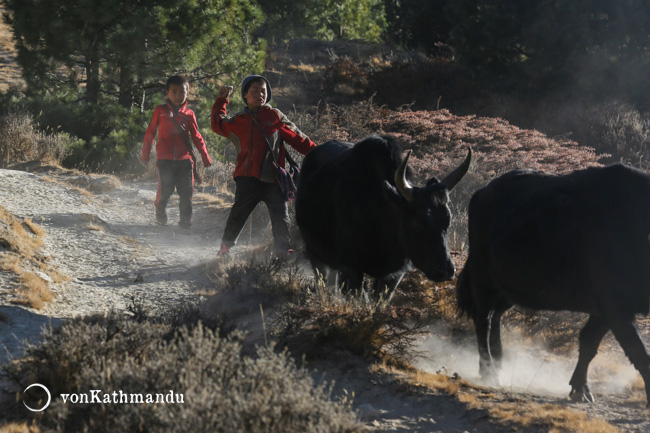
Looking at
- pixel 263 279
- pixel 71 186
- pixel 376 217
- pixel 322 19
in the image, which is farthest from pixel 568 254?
pixel 322 19

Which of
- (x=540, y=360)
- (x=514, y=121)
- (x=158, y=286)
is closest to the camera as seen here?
(x=540, y=360)

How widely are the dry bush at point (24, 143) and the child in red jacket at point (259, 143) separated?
702cm

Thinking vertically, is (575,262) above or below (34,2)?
below

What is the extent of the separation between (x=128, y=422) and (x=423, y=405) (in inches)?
76.4

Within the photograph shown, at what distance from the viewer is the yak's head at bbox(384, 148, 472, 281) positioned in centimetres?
563

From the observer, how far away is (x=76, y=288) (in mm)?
7199

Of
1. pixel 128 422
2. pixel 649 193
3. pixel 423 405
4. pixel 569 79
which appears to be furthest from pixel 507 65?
pixel 128 422

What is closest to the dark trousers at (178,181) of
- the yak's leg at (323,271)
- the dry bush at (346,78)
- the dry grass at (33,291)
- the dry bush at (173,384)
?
the yak's leg at (323,271)

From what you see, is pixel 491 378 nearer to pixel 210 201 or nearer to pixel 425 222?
pixel 425 222

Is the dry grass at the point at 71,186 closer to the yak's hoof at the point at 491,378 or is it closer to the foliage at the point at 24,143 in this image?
the foliage at the point at 24,143

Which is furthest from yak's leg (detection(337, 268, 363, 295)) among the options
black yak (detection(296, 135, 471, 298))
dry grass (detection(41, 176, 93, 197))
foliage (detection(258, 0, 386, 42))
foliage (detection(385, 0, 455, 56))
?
foliage (detection(258, 0, 386, 42))

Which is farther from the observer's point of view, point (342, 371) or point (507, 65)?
point (507, 65)

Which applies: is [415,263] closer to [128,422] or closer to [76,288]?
[128,422]

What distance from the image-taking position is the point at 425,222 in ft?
18.6
